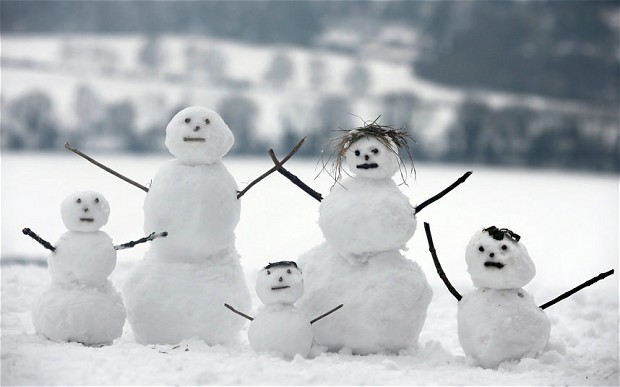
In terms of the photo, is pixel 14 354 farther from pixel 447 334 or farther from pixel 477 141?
pixel 477 141

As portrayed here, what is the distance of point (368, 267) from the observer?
3.07m

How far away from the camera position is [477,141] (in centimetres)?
1041

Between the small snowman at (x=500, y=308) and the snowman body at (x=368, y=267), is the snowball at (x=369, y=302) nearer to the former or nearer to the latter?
the snowman body at (x=368, y=267)

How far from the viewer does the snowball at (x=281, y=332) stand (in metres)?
2.83

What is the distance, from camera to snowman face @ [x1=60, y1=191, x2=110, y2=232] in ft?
10.0

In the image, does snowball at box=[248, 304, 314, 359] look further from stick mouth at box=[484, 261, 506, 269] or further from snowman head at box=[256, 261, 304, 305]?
stick mouth at box=[484, 261, 506, 269]

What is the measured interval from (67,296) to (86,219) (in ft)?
1.04

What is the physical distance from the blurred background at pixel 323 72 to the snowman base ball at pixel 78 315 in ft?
21.0

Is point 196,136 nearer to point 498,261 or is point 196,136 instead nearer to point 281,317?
point 281,317

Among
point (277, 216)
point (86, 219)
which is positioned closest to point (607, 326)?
point (86, 219)

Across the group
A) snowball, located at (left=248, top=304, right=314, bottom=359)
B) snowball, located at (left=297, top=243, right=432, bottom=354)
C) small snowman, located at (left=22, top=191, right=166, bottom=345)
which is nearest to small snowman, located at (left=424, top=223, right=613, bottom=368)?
snowball, located at (left=297, top=243, right=432, bottom=354)

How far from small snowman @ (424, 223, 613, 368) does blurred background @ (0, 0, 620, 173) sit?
6.63 meters

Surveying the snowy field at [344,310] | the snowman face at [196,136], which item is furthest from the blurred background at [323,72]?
the snowman face at [196,136]

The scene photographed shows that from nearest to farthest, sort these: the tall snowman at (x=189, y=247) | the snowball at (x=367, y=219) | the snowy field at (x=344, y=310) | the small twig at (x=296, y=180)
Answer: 1. the snowy field at (x=344, y=310)
2. the snowball at (x=367, y=219)
3. the tall snowman at (x=189, y=247)
4. the small twig at (x=296, y=180)
